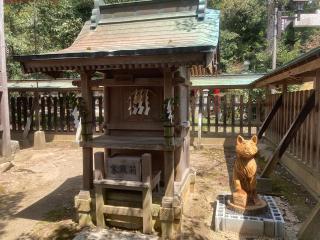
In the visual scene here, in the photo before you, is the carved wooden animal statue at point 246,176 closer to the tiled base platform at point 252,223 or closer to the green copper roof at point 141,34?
the tiled base platform at point 252,223

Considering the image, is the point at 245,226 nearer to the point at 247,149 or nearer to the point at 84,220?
the point at 247,149

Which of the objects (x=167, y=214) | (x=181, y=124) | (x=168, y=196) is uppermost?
(x=181, y=124)

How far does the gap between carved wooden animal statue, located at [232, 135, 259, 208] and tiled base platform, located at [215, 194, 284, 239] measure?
0.99 ft

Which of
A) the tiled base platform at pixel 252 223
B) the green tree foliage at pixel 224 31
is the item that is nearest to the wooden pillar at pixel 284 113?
the tiled base platform at pixel 252 223

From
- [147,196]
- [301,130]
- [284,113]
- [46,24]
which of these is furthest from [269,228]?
[46,24]

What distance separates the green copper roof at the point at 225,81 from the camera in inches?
542

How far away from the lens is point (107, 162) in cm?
580

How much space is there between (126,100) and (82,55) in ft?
5.42

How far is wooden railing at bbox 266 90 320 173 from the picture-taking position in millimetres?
7318

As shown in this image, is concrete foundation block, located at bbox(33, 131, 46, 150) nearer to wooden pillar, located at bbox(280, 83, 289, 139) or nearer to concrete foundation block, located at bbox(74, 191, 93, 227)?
concrete foundation block, located at bbox(74, 191, 93, 227)

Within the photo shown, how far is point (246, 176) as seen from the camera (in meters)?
5.86

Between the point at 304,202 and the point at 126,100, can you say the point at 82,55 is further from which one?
the point at 304,202

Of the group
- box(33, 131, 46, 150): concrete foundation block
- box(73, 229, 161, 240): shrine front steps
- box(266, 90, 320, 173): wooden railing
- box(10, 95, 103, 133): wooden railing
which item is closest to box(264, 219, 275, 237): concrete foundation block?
box(73, 229, 161, 240): shrine front steps

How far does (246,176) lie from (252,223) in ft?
2.88
